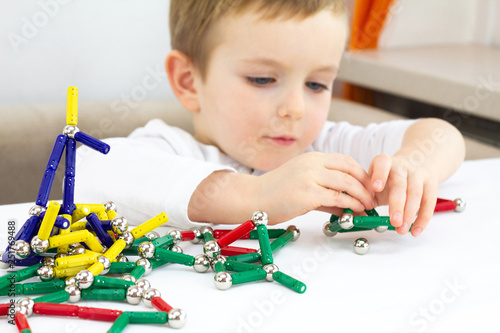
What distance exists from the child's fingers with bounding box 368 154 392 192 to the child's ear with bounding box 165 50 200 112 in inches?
17.2

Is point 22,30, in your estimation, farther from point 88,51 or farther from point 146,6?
point 146,6

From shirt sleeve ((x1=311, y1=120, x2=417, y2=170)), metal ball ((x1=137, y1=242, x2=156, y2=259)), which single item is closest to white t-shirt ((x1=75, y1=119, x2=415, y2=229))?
metal ball ((x1=137, y1=242, x2=156, y2=259))

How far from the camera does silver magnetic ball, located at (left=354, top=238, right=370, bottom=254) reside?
21.1 inches

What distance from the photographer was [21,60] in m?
1.11

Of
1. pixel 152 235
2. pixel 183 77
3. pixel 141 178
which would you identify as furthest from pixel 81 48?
pixel 152 235

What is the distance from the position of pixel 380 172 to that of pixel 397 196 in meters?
0.03

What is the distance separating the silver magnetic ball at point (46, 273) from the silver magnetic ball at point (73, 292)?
33 millimetres

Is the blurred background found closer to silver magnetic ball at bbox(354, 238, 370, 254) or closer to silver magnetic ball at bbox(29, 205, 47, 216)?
silver magnetic ball at bbox(29, 205, 47, 216)

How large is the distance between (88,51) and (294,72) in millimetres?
552

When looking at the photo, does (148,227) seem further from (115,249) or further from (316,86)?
(316,86)

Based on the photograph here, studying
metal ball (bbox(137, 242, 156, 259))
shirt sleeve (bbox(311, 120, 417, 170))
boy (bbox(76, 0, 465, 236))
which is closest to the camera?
metal ball (bbox(137, 242, 156, 259))

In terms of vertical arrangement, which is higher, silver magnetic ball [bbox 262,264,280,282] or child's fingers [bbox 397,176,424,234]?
silver magnetic ball [bbox 262,264,280,282]

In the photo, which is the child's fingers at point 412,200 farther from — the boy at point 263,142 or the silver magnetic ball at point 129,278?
the silver magnetic ball at point 129,278

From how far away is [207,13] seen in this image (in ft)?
2.93
